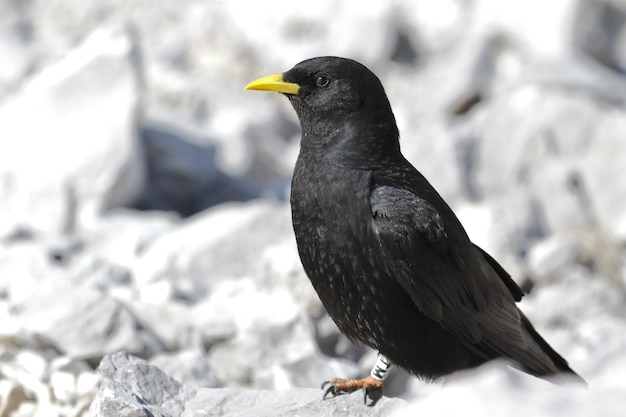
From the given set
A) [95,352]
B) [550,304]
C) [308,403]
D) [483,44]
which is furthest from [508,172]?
[308,403]

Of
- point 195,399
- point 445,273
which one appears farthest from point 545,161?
point 195,399

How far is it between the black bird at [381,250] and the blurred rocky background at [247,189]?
240mm

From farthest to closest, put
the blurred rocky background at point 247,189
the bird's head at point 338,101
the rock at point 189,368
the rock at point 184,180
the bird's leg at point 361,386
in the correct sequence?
the rock at point 184,180 < the rock at point 189,368 < the blurred rocky background at point 247,189 < the bird's head at point 338,101 < the bird's leg at point 361,386

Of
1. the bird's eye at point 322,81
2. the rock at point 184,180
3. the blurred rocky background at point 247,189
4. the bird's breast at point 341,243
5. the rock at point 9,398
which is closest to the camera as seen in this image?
the bird's breast at point 341,243

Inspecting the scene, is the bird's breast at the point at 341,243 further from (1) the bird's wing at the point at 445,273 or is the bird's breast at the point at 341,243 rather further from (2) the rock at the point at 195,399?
(2) the rock at the point at 195,399

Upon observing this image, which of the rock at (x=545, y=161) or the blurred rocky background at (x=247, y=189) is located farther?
the rock at (x=545, y=161)

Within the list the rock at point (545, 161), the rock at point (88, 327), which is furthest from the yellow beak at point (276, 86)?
the rock at point (545, 161)

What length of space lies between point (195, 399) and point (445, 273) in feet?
4.18

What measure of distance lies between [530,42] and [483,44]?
2.21 ft

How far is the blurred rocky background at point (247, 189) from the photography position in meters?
5.81

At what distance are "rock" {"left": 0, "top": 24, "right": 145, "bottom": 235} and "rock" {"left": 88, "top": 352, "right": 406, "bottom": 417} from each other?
4.71 meters

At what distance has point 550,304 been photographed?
26.1 feet

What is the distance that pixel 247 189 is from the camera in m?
10.9

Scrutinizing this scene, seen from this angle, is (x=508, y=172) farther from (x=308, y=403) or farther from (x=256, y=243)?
(x=308, y=403)
